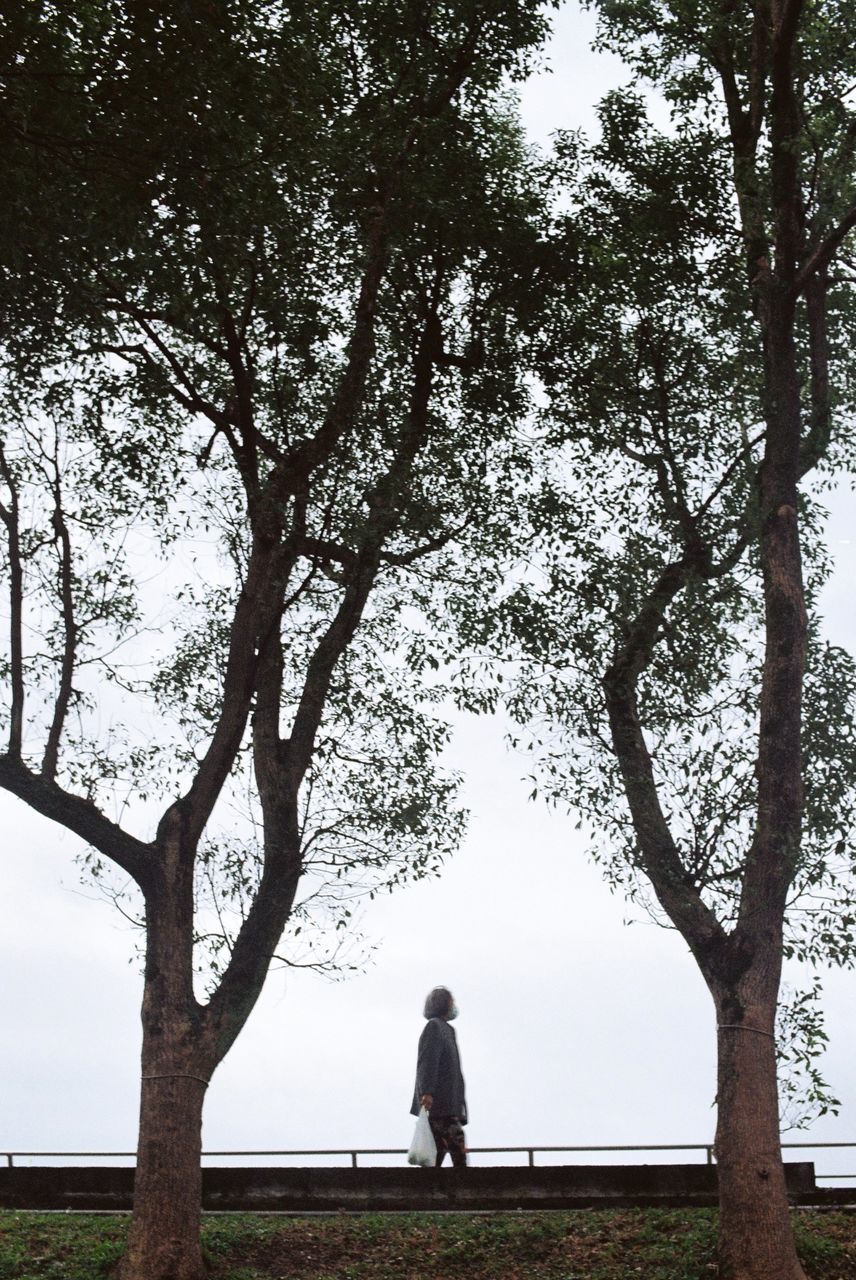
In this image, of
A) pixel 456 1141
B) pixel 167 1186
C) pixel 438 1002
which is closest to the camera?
pixel 167 1186

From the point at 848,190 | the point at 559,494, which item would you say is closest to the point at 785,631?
the point at 559,494

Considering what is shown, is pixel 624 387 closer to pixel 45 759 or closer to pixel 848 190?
pixel 848 190

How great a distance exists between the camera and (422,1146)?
14.9m

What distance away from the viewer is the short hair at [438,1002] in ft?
50.0

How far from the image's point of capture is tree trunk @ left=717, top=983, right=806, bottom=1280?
12.4 meters

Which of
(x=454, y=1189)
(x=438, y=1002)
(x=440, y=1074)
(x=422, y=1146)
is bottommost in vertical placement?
(x=454, y=1189)

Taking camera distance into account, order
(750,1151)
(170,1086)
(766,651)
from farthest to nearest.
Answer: (766,651), (170,1086), (750,1151)

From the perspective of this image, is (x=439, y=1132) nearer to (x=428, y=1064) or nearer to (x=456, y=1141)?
(x=456, y=1141)

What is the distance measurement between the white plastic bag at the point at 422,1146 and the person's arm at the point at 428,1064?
0.61 feet

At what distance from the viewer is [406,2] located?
52.9 feet

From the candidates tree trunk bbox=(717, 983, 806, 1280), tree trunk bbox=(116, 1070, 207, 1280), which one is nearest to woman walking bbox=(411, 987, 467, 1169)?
tree trunk bbox=(116, 1070, 207, 1280)

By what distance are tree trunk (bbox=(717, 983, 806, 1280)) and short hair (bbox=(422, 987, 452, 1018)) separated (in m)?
3.31

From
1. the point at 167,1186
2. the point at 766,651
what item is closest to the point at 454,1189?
the point at 167,1186

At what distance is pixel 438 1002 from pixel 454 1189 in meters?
1.94
